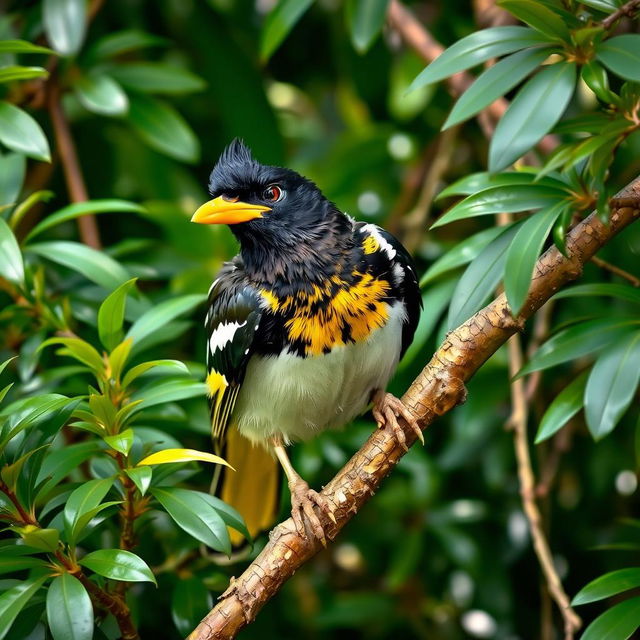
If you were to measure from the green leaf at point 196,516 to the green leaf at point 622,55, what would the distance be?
1226mm

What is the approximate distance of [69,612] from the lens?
1805 millimetres

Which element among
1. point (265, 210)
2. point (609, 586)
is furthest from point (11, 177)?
point (609, 586)

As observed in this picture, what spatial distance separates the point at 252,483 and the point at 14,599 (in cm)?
133

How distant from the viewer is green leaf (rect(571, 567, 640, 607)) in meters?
2.05

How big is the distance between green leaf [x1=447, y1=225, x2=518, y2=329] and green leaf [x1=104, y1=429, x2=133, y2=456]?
766mm

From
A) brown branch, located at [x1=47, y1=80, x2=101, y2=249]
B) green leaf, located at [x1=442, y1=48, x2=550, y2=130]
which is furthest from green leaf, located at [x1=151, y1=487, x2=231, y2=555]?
brown branch, located at [x1=47, y1=80, x2=101, y2=249]

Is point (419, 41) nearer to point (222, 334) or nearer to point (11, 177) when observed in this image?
point (222, 334)

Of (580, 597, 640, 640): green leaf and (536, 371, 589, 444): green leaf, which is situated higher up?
(536, 371, 589, 444): green leaf

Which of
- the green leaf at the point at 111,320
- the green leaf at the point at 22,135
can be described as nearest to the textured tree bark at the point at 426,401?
the green leaf at the point at 111,320

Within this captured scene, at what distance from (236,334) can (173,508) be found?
2.26 feet

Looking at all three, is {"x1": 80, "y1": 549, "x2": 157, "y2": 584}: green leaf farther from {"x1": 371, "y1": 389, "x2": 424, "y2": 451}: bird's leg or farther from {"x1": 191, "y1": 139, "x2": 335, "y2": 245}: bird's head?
{"x1": 191, "y1": 139, "x2": 335, "y2": 245}: bird's head

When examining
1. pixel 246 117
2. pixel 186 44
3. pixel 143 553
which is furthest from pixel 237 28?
pixel 143 553

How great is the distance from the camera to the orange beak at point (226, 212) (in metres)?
2.66

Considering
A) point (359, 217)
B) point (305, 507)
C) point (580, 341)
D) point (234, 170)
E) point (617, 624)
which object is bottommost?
point (617, 624)
